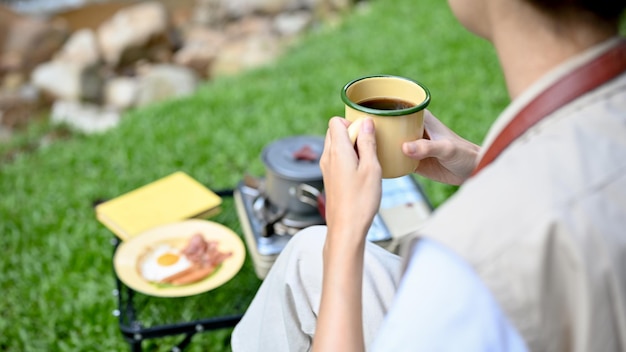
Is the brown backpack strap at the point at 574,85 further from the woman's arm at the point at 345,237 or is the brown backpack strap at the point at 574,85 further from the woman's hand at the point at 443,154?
the woman's hand at the point at 443,154

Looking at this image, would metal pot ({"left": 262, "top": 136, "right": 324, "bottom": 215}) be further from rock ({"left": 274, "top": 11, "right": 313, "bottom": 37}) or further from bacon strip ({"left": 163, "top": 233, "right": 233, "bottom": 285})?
rock ({"left": 274, "top": 11, "right": 313, "bottom": 37})

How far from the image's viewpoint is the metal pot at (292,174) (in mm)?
2619

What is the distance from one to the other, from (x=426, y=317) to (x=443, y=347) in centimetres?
5

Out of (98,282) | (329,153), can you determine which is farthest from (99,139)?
(329,153)

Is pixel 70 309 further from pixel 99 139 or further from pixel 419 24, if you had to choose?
pixel 419 24

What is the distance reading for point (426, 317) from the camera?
3.59 feet

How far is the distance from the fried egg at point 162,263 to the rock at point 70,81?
4.79 meters

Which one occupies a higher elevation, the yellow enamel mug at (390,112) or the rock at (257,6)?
the yellow enamel mug at (390,112)

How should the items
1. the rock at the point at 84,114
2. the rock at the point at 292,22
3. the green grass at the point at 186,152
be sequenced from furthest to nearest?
the rock at the point at 292,22
the rock at the point at 84,114
the green grass at the point at 186,152

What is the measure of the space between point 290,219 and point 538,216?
1682 mm

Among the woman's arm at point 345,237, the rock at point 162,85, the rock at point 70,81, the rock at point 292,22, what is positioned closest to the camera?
the woman's arm at point 345,237

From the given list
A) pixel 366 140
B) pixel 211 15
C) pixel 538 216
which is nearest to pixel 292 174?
pixel 366 140

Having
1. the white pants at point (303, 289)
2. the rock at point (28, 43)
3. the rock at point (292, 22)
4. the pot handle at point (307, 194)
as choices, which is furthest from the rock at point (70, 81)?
the white pants at point (303, 289)

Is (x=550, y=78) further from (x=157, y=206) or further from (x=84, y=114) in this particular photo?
(x=84, y=114)
